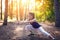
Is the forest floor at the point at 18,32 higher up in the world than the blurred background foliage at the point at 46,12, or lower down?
lower down

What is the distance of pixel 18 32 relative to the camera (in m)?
1.58

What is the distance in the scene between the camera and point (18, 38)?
153 centimetres

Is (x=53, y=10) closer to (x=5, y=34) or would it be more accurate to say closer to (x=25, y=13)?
(x=25, y=13)

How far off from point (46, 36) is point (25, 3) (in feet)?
1.38

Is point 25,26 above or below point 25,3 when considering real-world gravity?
below

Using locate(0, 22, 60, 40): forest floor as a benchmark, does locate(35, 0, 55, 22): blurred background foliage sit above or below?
above

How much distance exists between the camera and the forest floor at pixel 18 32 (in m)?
1.54

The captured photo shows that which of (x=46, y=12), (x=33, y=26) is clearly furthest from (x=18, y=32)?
(x=46, y=12)

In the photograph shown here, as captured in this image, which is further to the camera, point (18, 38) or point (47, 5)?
point (47, 5)

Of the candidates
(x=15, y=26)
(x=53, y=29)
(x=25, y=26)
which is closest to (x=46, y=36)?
(x=53, y=29)

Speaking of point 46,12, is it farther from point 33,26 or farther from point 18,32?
point 18,32

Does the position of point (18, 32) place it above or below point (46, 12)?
below

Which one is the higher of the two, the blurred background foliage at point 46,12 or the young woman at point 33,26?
the blurred background foliage at point 46,12

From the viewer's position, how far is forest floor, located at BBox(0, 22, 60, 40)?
1.54 m
